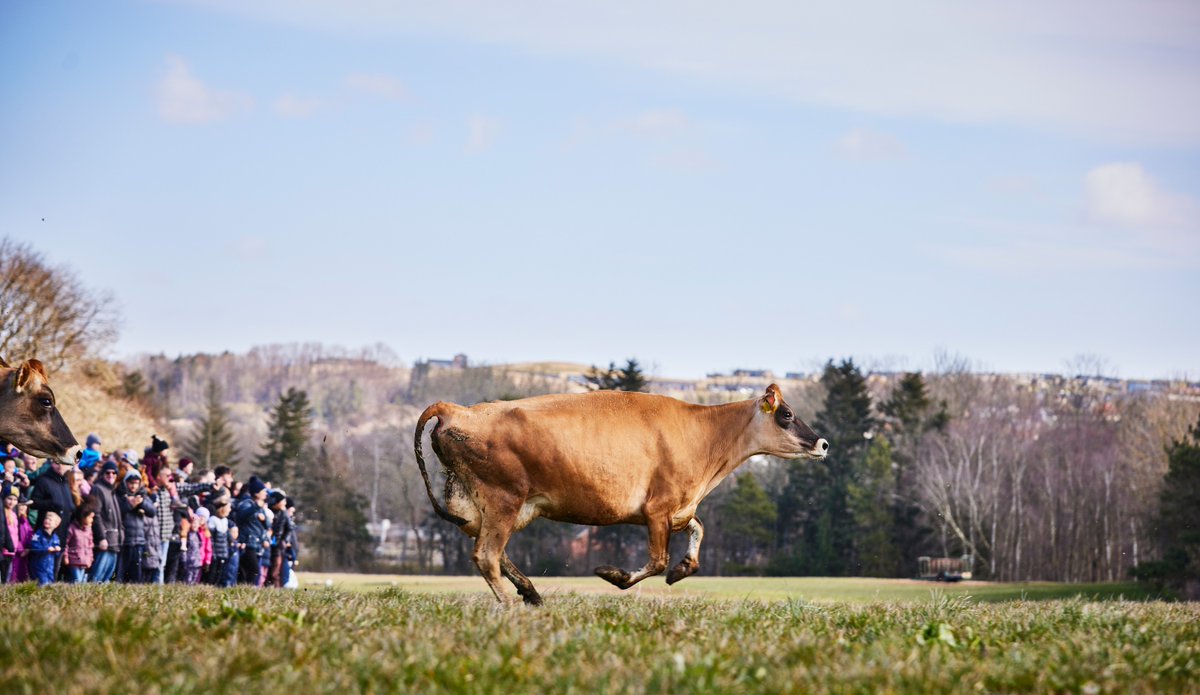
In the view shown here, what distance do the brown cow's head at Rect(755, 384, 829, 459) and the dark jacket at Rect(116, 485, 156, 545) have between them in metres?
13.3

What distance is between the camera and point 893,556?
96.8m

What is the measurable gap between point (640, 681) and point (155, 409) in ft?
403

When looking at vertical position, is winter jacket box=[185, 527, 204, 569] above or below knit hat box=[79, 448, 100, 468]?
below

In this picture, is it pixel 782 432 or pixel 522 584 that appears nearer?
pixel 522 584

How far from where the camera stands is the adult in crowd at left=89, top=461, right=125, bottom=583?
2339 centimetres

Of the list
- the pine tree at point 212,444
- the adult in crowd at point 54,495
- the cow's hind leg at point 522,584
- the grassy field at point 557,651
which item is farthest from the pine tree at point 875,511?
the grassy field at point 557,651

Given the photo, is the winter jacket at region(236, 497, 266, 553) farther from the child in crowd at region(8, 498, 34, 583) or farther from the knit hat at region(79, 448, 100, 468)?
the child in crowd at region(8, 498, 34, 583)

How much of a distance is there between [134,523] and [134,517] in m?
0.12

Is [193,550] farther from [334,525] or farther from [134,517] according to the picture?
[334,525]

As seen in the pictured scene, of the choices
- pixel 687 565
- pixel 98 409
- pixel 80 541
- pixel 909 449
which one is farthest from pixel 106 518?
pixel 909 449

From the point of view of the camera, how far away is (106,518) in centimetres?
2377

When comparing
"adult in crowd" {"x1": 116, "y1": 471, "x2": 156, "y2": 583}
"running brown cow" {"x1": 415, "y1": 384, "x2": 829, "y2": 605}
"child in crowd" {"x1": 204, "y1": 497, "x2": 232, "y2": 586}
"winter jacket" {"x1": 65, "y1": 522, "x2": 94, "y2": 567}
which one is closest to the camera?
"running brown cow" {"x1": 415, "y1": 384, "x2": 829, "y2": 605}

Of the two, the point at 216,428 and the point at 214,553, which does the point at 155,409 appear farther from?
the point at 214,553

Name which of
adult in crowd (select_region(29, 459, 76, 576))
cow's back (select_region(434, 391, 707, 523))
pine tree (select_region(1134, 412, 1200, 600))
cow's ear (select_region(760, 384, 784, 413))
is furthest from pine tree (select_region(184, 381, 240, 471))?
cow's back (select_region(434, 391, 707, 523))
